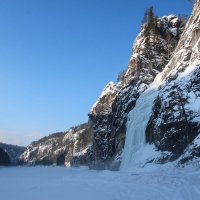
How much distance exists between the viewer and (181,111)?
4450 centimetres

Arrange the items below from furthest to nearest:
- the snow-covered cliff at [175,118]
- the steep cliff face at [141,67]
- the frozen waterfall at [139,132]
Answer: the steep cliff face at [141,67], the frozen waterfall at [139,132], the snow-covered cliff at [175,118]

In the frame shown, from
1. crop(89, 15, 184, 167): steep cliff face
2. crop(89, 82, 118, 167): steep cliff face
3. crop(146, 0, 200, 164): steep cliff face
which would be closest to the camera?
crop(146, 0, 200, 164): steep cliff face

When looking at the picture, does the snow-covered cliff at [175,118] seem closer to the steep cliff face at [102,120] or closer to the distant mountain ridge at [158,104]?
the distant mountain ridge at [158,104]

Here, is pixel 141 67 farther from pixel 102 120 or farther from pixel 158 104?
pixel 102 120

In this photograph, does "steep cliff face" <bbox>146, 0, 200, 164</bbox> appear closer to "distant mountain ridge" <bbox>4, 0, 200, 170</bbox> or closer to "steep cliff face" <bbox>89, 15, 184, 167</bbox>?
"distant mountain ridge" <bbox>4, 0, 200, 170</bbox>

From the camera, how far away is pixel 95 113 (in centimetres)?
11100

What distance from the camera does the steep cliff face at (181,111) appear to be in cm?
4191

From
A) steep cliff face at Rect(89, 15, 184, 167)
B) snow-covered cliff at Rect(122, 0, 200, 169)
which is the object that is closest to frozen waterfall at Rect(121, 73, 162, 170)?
snow-covered cliff at Rect(122, 0, 200, 169)

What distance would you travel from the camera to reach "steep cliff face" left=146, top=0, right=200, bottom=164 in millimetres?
41906

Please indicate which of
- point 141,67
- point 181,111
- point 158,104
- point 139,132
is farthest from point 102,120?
point 181,111

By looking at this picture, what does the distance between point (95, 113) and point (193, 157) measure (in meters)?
75.0

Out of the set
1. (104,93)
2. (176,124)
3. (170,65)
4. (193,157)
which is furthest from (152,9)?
(193,157)

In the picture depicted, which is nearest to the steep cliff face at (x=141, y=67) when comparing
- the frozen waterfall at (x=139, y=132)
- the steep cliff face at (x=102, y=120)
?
the steep cliff face at (x=102, y=120)

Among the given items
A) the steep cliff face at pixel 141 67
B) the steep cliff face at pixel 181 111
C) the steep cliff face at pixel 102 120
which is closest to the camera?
the steep cliff face at pixel 181 111
